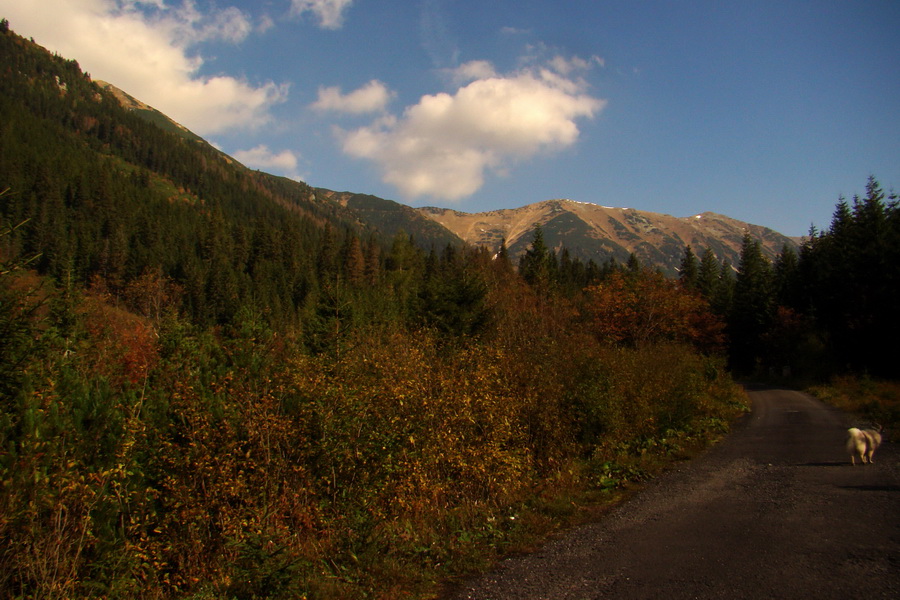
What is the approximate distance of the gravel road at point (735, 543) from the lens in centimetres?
583

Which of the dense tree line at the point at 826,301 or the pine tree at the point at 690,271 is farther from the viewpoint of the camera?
the pine tree at the point at 690,271

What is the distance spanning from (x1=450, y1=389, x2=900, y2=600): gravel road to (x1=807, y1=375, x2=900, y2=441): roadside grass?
7.42m

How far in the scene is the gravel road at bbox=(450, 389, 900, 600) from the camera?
5828mm

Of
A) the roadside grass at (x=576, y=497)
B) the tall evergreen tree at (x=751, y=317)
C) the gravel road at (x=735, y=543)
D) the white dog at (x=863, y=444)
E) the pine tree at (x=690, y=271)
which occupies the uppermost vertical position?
the pine tree at (x=690, y=271)

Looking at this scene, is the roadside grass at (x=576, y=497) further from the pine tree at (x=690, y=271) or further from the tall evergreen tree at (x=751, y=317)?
the pine tree at (x=690, y=271)

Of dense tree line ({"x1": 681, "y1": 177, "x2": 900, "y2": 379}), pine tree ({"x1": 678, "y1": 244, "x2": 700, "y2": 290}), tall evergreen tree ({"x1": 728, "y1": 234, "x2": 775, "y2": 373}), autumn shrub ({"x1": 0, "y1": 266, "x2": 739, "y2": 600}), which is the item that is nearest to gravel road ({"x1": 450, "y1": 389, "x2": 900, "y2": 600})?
autumn shrub ({"x1": 0, "y1": 266, "x2": 739, "y2": 600})

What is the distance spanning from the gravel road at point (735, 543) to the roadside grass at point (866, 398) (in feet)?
24.3

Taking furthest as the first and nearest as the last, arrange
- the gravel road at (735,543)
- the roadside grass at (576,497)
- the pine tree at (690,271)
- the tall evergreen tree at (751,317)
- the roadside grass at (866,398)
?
the pine tree at (690,271) → the tall evergreen tree at (751,317) → the roadside grass at (866,398) → the roadside grass at (576,497) → the gravel road at (735,543)

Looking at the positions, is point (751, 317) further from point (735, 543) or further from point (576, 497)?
point (735, 543)

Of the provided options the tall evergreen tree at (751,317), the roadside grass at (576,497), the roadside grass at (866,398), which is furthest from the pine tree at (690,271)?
the roadside grass at (576,497)

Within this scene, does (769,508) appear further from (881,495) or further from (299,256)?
(299,256)

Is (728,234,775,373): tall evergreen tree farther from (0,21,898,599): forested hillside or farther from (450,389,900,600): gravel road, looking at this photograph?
(450,389,900,600): gravel road

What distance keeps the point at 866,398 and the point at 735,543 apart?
21.6 m

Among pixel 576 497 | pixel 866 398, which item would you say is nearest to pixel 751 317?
pixel 866 398
